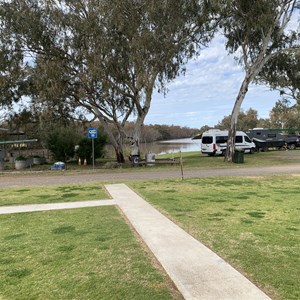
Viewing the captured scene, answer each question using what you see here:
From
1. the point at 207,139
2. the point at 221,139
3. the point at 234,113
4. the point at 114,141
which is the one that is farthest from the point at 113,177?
the point at 221,139

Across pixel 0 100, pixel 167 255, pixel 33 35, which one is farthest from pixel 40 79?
pixel 167 255

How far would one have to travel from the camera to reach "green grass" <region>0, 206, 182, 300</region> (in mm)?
3982

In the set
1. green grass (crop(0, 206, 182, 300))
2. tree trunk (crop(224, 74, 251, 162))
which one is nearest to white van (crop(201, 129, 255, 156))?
tree trunk (crop(224, 74, 251, 162))

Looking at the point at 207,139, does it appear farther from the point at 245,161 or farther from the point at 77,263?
the point at 77,263

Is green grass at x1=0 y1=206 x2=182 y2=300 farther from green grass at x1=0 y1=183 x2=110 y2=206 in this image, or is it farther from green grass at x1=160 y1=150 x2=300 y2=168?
green grass at x1=160 y1=150 x2=300 y2=168

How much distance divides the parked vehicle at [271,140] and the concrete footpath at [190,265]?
34697 mm

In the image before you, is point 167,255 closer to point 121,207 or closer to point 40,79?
point 121,207

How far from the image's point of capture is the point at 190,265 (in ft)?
15.3

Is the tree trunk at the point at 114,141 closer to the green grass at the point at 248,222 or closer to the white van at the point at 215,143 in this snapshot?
the white van at the point at 215,143

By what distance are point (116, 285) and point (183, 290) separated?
78cm

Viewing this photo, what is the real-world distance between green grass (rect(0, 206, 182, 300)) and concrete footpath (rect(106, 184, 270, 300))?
19 cm

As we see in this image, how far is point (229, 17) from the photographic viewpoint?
23.8m

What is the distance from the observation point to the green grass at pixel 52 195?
34.1ft

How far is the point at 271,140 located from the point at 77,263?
132ft
